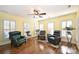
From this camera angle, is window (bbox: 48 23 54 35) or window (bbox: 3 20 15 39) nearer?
window (bbox: 3 20 15 39)

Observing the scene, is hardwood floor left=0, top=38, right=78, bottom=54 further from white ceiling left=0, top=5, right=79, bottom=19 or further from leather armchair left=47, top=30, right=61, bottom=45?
white ceiling left=0, top=5, right=79, bottom=19

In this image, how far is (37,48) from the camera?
2.26 m

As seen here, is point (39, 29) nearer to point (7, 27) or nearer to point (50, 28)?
point (50, 28)

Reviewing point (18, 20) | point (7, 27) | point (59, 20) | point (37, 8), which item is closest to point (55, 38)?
point (59, 20)

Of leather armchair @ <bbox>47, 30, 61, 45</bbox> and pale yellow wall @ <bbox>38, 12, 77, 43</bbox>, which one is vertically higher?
pale yellow wall @ <bbox>38, 12, 77, 43</bbox>

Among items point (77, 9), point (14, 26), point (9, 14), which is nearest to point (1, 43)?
point (14, 26)

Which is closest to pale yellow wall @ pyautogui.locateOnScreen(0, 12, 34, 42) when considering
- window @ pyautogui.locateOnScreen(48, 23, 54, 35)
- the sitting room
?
the sitting room

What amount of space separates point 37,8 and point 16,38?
0.84 meters

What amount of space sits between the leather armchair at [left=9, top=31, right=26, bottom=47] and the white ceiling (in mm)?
451

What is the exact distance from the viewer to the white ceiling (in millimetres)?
2146

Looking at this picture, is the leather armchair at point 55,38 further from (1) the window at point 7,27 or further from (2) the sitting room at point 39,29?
(1) the window at point 7,27

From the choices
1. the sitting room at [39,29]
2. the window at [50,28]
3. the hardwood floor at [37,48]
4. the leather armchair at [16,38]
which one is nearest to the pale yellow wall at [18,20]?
the sitting room at [39,29]

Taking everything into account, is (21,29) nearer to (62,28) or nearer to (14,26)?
(14,26)

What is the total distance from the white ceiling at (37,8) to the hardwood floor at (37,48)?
0.68m
